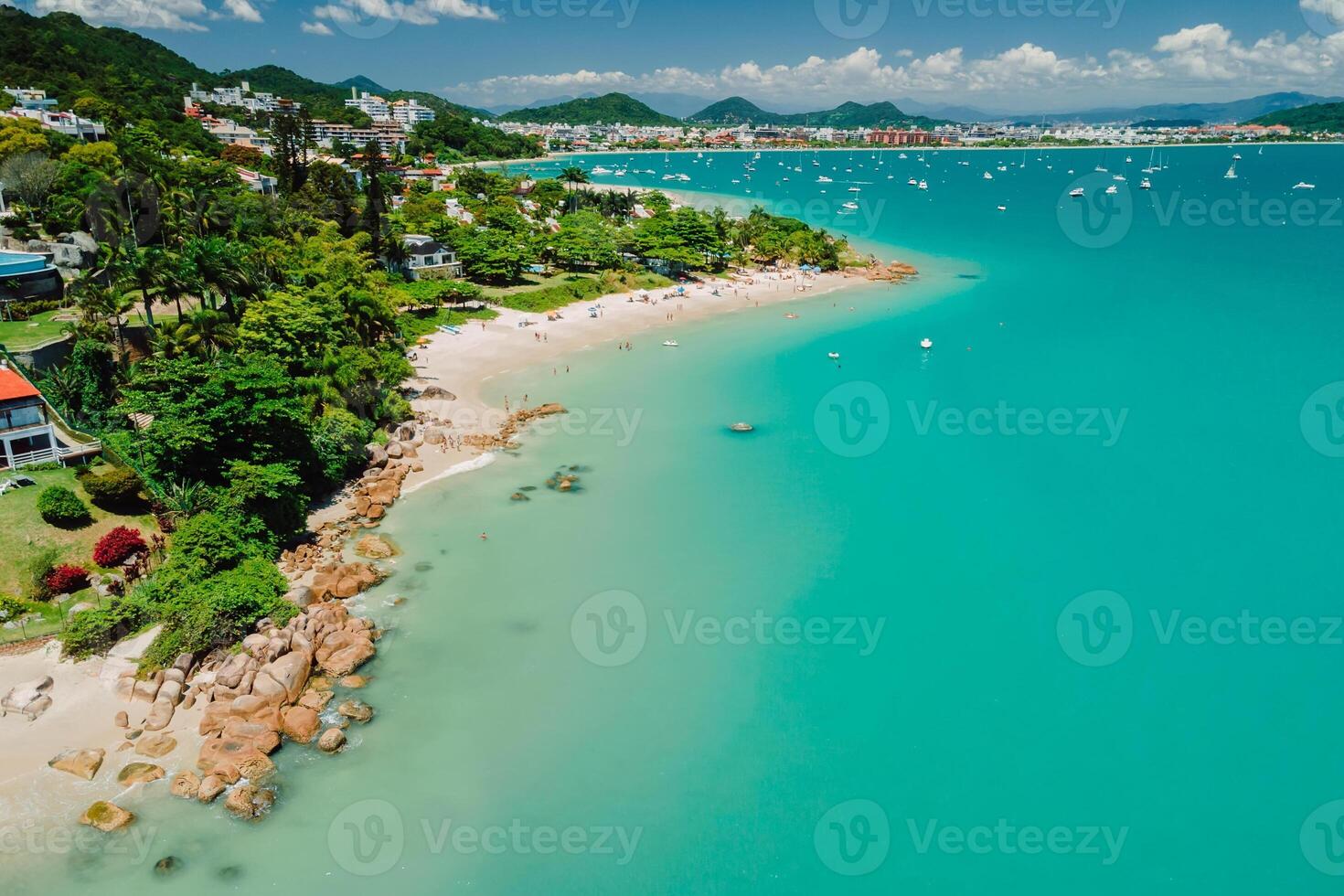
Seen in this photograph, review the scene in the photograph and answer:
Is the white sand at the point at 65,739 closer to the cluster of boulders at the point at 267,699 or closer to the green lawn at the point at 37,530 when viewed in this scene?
the cluster of boulders at the point at 267,699

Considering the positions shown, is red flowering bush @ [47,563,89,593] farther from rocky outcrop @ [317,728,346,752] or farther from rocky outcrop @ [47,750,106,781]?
rocky outcrop @ [317,728,346,752]

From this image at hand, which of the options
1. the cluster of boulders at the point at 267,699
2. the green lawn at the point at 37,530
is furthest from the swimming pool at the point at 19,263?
the cluster of boulders at the point at 267,699

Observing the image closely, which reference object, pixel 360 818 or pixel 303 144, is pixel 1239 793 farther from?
pixel 303 144

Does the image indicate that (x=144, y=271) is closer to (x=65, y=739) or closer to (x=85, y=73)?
(x=65, y=739)

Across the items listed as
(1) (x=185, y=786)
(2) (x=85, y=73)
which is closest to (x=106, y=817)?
(1) (x=185, y=786)

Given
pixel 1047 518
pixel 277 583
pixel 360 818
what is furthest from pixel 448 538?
pixel 1047 518

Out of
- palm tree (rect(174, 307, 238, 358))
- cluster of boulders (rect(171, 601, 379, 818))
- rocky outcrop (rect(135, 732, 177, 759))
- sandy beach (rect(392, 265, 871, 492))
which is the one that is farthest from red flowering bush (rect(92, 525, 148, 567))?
sandy beach (rect(392, 265, 871, 492))
